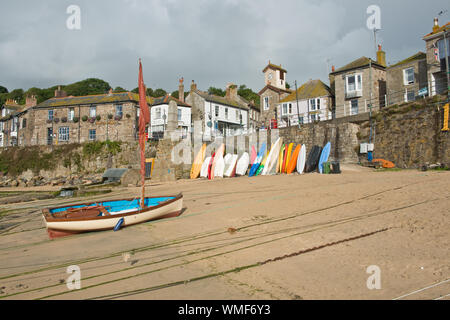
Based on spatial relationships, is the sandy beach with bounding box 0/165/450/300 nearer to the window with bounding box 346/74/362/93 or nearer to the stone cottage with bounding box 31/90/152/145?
the window with bounding box 346/74/362/93

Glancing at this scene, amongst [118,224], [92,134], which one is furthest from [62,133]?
[118,224]

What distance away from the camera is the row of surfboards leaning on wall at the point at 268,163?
58.3ft

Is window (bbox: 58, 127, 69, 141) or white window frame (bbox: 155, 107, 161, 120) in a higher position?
white window frame (bbox: 155, 107, 161, 120)

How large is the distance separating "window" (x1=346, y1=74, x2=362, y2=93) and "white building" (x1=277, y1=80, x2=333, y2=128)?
3.81 m

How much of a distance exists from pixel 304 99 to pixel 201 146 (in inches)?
715

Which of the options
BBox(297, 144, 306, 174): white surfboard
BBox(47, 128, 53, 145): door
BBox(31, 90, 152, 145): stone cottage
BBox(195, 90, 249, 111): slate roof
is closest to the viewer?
BBox(297, 144, 306, 174): white surfboard

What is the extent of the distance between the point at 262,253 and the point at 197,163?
53.1 feet

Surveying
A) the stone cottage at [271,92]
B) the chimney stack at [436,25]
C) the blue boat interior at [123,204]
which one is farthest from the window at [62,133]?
the chimney stack at [436,25]

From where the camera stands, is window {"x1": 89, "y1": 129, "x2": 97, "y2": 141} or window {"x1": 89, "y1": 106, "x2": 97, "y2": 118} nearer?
window {"x1": 89, "y1": 129, "x2": 97, "y2": 141}

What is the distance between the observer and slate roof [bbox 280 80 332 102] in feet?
115

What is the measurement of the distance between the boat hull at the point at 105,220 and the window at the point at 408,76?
86.3ft

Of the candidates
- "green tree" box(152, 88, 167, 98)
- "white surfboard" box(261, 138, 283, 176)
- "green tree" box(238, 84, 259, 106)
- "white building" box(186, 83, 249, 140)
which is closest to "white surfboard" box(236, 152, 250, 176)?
"white surfboard" box(261, 138, 283, 176)

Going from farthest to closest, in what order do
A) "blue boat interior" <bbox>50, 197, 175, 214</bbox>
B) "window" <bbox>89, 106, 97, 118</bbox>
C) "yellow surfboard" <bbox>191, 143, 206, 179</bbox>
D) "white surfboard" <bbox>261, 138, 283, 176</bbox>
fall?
1. "window" <bbox>89, 106, 97, 118</bbox>
2. "yellow surfboard" <bbox>191, 143, 206, 179</bbox>
3. "white surfboard" <bbox>261, 138, 283, 176</bbox>
4. "blue boat interior" <bbox>50, 197, 175, 214</bbox>

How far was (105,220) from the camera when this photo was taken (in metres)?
7.80
